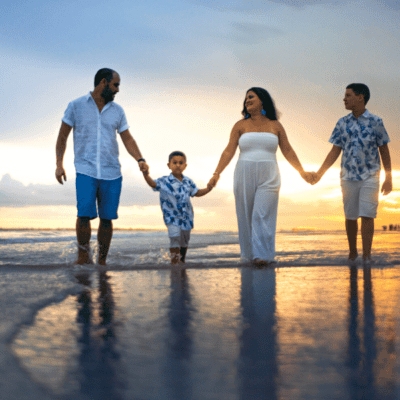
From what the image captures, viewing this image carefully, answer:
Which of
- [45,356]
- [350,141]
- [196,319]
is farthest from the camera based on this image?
[350,141]

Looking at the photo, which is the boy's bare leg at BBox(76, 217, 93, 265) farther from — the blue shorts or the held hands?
the held hands

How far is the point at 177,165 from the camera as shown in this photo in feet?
19.0

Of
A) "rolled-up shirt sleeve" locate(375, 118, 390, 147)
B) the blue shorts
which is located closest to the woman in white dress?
"rolled-up shirt sleeve" locate(375, 118, 390, 147)

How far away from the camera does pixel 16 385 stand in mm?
1261

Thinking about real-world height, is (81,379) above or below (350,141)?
below

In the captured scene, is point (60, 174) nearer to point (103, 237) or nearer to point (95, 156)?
point (95, 156)

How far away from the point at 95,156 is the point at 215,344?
3712 mm

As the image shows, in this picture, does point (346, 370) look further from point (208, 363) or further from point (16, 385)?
point (16, 385)

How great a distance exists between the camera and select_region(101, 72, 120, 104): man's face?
5141mm

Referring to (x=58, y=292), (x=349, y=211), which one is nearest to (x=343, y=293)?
(x=58, y=292)

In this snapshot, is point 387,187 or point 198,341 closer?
point 198,341

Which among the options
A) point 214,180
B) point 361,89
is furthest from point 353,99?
point 214,180

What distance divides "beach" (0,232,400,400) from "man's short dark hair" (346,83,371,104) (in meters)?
3.25

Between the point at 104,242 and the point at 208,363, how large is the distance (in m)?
3.83
